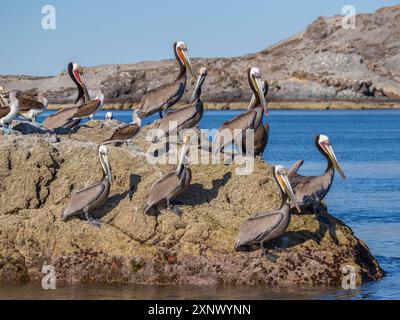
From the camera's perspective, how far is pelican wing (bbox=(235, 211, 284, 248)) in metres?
13.3

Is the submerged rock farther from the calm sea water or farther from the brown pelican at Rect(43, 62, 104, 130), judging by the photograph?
the brown pelican at Rect(43, 62, 104, 130)

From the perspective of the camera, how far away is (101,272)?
13898 mm

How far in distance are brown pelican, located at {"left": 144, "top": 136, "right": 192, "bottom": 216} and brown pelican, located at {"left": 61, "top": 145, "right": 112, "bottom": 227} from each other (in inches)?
24.6

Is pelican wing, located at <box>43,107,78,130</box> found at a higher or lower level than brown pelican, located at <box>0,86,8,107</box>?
lower

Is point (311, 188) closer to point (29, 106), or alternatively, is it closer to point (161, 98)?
point (161, 98)

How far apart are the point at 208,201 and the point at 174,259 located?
116cm

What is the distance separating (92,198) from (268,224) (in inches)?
96.3

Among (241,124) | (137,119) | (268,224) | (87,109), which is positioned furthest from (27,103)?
(268,224)

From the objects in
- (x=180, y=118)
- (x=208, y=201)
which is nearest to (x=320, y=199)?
(x=208, y=201)

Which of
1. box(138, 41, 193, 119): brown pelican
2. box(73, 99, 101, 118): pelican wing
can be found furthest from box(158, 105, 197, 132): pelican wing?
box(73, 99, 101, 118): pelican wing

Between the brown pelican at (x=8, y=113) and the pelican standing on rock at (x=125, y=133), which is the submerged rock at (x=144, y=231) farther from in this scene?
the brown pelican at (x=8, y=113)

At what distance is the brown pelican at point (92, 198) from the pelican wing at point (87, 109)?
2448 millimetres

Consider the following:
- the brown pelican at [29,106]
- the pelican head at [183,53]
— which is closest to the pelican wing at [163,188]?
the pelican head at [183,53]

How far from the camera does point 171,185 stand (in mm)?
13828
